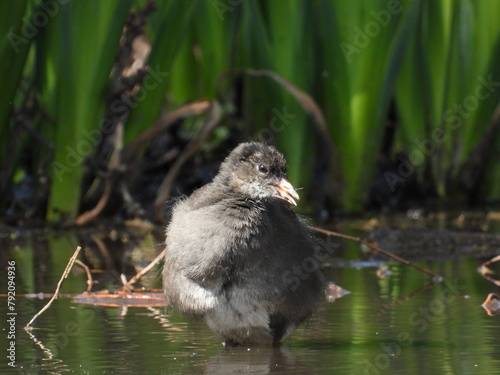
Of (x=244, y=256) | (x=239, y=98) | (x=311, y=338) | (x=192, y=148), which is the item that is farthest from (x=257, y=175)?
(x=239, y=98)

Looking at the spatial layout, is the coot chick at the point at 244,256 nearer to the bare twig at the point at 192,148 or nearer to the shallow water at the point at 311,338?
the shallow water at the point at 311,338

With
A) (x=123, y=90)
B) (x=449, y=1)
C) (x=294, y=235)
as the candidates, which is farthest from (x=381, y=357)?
(x=449, y=1)

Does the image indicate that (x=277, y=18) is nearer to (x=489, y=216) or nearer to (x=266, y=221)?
Answer: (x=489, y=216)

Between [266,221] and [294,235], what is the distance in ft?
0.64

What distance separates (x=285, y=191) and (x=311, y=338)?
616mm

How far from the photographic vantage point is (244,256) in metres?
4.36

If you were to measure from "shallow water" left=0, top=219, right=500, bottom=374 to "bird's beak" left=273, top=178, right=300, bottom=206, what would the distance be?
23.2 inches

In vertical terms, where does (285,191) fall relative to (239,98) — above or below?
below

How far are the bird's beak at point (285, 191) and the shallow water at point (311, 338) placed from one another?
588mm

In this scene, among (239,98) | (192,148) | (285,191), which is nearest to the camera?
(285,191)

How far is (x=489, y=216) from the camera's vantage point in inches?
342

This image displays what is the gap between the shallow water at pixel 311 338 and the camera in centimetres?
397

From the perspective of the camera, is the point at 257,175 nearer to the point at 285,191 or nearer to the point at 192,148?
the point at 285,191

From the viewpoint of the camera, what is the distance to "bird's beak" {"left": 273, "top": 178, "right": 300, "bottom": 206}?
180 inches
